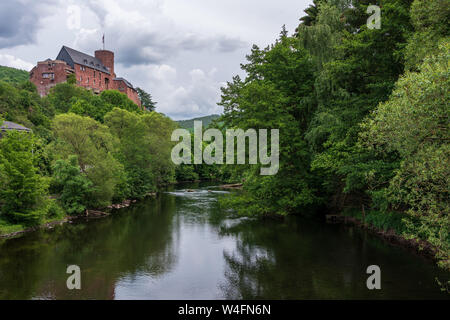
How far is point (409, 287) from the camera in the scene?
13617mm

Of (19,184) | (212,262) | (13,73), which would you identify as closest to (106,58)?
(13,73)

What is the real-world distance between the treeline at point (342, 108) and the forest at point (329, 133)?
0.24ft

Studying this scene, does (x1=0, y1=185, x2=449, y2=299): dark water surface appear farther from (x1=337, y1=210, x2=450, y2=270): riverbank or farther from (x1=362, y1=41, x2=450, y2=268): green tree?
(x1=362, y1=41, x2=450, y2=268): green tree

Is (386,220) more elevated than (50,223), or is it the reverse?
(386,220)

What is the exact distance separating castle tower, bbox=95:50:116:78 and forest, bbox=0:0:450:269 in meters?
55.5

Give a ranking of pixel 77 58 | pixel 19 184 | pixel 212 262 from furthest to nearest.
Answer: pixel 77 58, pixel 19 184, pixel 212 262

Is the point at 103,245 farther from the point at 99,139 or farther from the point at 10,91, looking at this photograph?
the point at 10,91

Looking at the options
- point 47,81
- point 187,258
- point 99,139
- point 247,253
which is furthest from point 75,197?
point 47,81

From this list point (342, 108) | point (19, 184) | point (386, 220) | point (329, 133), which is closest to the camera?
point (386, 220)

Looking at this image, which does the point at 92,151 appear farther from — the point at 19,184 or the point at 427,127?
the point at 427,127

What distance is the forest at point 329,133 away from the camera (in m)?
10.4

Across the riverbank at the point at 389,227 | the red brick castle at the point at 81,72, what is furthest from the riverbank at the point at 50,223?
the red brick castle at the point at 81,72

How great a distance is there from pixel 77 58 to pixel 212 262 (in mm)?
69959

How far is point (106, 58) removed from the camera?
85938 millimetres
